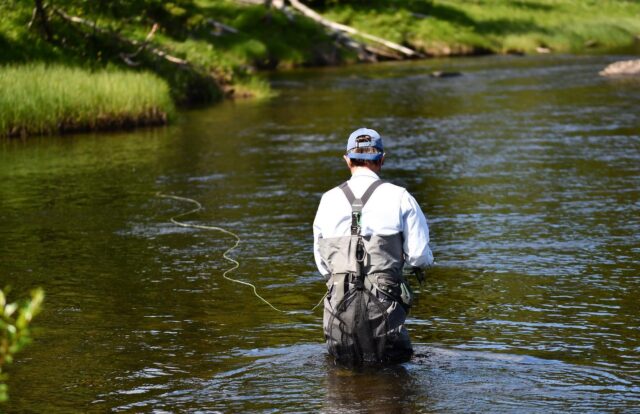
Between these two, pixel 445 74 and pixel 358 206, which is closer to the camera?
pixel 358 206

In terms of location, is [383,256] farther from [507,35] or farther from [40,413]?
[507,35]

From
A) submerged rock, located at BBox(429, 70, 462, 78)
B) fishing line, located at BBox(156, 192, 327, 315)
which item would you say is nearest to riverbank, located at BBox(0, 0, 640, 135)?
submerged rock, located at BBox(429, 70, 462, 78)

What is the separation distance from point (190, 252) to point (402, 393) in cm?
675

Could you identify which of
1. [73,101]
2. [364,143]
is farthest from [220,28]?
[364,143]

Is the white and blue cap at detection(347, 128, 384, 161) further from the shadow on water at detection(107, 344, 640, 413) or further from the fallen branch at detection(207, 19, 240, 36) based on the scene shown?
the fallen branch at detection(207, 19, 240, 36)

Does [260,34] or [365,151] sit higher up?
[260,34]

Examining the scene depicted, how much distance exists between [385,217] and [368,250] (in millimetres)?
263

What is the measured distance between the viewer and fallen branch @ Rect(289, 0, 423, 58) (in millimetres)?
54812

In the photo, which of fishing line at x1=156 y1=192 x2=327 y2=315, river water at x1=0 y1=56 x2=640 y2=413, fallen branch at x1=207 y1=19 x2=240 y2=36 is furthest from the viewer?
fallen branch at x1=207 y1=19 x2=240 y2=36

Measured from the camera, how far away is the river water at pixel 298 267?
830 centimetres

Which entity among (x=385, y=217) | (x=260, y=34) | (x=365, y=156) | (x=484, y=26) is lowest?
(x=385, y=217)

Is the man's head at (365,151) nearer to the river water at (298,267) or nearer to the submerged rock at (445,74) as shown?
the river water at (298,267)

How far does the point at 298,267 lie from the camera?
515 inches

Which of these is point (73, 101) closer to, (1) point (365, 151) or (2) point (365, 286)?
(1) point (365, 151)
